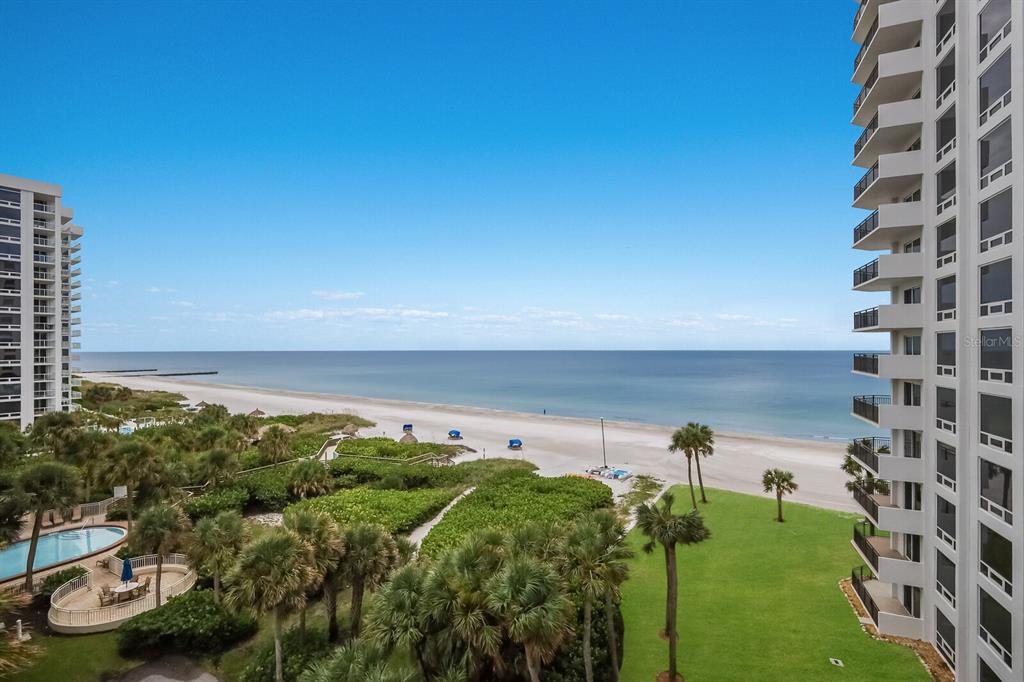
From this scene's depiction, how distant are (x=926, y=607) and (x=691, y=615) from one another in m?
8.05

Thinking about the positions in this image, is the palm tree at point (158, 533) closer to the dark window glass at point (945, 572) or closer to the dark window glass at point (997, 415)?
the dark window glass at point (945, 572)

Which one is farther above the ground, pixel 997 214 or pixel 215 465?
pixel 997 214

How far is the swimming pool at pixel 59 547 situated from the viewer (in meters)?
26.1

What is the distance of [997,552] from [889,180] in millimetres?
12923

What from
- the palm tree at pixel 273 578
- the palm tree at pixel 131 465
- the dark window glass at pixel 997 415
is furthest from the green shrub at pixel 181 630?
the dark window glass at pixel 997 415

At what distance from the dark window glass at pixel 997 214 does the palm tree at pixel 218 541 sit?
89.6ft

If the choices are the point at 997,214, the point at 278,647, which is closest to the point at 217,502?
the point at 278,647

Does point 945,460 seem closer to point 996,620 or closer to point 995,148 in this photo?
point 996,620

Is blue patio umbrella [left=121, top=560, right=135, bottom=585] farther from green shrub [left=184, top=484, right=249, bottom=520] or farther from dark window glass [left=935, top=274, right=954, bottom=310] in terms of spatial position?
dark window glass [left=935, top=274, right=954, bottom=310]

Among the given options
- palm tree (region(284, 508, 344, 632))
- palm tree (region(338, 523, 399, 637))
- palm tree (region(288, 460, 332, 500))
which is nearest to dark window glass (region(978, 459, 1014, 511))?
palm tree (region(338, 523, 399, 637))

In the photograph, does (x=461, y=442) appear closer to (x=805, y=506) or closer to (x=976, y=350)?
(x=805, y=506)

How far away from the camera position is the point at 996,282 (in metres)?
14.3

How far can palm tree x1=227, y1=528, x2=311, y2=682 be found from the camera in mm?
14906

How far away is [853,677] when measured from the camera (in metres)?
16.6
